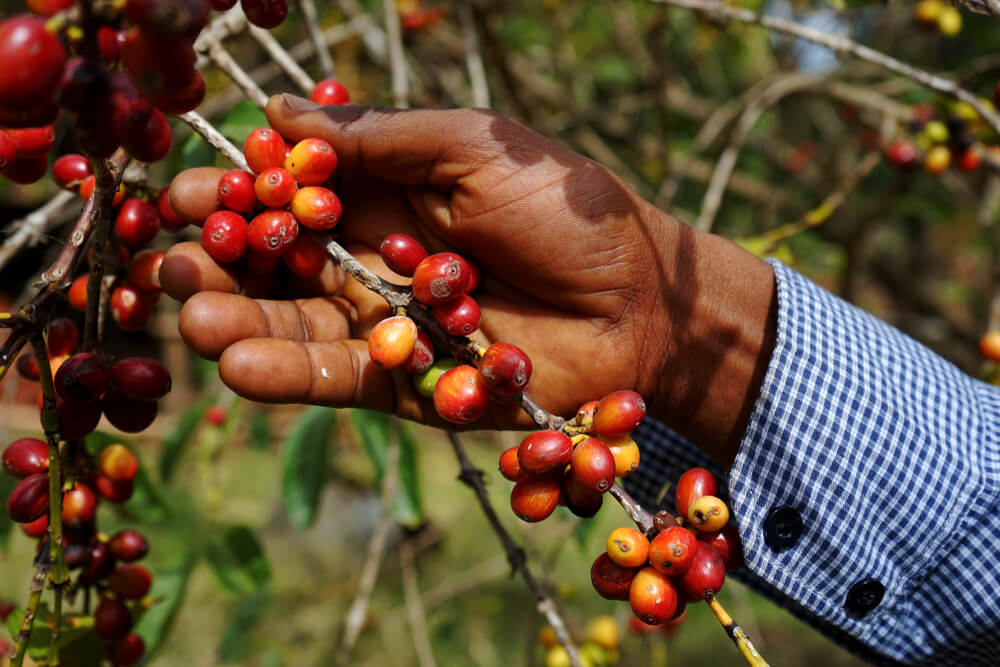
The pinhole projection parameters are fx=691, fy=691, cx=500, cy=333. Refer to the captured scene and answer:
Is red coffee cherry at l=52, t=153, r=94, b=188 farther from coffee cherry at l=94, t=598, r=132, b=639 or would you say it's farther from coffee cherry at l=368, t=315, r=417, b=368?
coffee cherry at l=94, t=598, r=132, b=639

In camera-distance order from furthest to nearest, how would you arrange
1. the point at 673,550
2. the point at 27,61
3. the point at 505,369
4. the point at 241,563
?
the point at 241,563 < the point at 505,369 < the point at 673,550 < the point at 27,61

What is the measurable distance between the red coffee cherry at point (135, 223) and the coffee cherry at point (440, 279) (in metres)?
0.64

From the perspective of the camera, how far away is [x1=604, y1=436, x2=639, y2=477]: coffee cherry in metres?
1.33

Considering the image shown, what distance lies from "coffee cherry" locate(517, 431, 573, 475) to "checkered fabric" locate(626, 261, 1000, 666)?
0.44 metres

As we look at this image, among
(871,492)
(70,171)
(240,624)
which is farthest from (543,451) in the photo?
(240,624)

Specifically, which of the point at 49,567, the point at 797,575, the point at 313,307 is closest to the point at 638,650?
the point at 797,575

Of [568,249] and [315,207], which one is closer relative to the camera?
[315,207]

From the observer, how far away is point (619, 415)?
1.29m

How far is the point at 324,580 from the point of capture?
229 inches

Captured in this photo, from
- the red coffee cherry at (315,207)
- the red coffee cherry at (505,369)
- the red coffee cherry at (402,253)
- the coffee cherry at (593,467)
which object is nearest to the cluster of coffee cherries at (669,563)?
the coffee cherry at (593,467)

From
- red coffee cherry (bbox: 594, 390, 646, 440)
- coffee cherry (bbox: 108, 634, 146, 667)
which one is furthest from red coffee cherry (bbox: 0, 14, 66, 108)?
coffee cherry (bbox: 108, 634, 146, 667)

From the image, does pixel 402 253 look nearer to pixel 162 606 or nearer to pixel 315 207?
pixel 315 207

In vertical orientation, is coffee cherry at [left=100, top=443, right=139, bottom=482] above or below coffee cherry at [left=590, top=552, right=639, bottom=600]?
below

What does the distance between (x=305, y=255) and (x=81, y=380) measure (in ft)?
1.73
